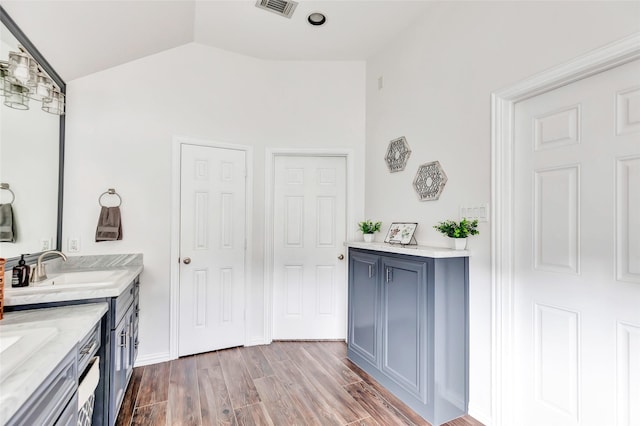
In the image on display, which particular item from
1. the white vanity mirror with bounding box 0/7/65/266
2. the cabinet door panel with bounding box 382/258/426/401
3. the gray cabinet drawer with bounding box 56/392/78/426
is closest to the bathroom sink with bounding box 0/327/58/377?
the gray cabinet drawer with bounding box 56/392/78/426

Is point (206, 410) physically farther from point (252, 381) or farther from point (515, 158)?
point (515, 158)

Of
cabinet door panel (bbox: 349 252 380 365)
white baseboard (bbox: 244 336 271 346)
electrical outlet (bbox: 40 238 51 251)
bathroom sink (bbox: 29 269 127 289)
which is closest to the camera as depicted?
bathroom sink (bbox: 29 269 127 289)

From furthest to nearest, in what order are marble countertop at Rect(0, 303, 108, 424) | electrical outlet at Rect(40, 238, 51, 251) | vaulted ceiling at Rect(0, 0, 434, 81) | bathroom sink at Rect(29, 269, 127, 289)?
electrical outlet at Rect(40, 238, 51, 251), vaulted ceiling at Rect(0, 0, 434, 81), bathroom sink at Rect(29, 269, 127, 289), marble countertop at Rect(0, 303, 108, 424)

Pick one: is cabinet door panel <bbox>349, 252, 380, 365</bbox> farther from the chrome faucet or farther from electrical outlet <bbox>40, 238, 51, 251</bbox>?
electrical outlet <bbox>40, 238, 51, 251</bbox>

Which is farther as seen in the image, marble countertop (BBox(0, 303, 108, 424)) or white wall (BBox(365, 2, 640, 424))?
white wall (BBox(365, 2, 640, 424))

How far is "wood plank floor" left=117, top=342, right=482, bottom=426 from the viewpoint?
203 centimetres

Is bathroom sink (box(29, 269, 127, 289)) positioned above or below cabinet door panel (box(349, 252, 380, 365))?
above

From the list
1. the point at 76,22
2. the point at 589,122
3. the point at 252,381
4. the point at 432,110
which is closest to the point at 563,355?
the point at 589,122

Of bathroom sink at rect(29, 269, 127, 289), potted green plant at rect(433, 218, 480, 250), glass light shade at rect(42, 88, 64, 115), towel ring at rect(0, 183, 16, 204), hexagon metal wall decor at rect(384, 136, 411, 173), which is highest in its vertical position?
glass light shade at rect(42, 88, 64, 115)

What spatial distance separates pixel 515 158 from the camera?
75.8 inches

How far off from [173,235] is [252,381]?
143cm

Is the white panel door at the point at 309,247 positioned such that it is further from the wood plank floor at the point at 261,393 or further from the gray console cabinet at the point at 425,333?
the gray console cabinet at the point at 425,333

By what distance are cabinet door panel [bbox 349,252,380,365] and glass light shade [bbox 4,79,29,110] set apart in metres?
2.44

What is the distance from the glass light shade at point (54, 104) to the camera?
6.21 ft
